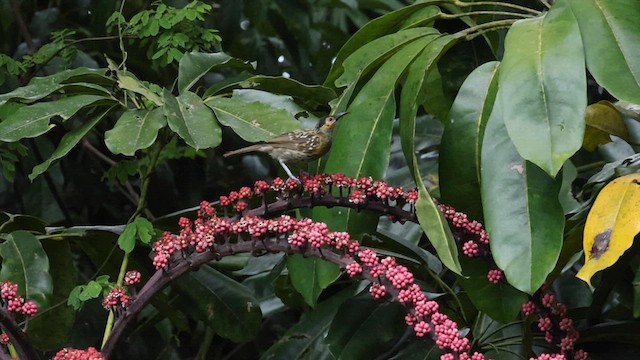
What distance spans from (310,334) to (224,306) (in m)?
0.23

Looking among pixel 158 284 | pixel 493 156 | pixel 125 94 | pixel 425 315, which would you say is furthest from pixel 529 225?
A: pixel 125 94

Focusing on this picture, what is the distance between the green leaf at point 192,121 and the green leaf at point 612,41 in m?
0.57

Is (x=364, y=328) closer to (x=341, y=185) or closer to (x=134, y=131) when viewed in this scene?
(x=341, y=185)

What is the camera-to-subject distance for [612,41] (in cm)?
139

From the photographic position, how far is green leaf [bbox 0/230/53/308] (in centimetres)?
162

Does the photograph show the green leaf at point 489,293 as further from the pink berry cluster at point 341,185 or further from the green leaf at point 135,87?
the green leaf at point 135,87

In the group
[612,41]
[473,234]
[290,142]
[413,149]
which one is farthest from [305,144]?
[612,41]

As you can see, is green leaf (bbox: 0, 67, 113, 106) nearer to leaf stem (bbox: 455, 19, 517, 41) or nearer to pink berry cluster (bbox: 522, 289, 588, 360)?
leaf stem (bbox: 455, 19, 517, 41)

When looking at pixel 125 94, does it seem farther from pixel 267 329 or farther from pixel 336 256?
pixel 267 329

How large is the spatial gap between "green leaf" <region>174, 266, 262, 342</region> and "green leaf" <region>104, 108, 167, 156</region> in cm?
48

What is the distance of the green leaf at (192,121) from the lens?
4.99ft

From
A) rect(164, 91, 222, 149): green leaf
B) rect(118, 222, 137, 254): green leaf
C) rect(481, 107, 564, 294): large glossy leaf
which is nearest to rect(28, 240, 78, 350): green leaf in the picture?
rect(118, 222, 137, 254): green leaf

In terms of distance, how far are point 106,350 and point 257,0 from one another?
2.01 m

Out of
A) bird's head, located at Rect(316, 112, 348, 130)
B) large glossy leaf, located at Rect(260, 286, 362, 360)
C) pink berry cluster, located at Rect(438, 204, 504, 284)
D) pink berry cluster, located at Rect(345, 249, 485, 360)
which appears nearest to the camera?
pink berry cluster, located at Rect(345, 249, 485, 360)
